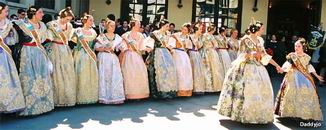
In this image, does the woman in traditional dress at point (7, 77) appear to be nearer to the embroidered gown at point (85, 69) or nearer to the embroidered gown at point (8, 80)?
the embroidered gown at point (8, 80)

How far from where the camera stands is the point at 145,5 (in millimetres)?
12234

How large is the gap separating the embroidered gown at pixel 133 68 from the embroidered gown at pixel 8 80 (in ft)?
6.66

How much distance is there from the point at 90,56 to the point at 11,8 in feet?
11.0

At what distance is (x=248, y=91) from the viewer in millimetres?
5633

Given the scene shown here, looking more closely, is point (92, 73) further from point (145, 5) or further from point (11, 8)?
point (145, 5)

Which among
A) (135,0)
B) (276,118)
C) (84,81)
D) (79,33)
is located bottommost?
(276,118)

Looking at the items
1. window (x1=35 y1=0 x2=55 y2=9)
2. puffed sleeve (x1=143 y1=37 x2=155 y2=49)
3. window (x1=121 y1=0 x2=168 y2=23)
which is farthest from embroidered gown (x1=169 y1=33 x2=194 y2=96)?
window (x1=121 y1=0 x2=168 y2=23)

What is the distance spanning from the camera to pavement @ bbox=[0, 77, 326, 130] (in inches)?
210

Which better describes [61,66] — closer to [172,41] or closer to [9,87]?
[9,87]

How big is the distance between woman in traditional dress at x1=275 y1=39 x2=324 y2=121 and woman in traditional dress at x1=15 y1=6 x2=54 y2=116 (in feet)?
10.9

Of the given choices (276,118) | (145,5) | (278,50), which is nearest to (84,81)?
(276,118)

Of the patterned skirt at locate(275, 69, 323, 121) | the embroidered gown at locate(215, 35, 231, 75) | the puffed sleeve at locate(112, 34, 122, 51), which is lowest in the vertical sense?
the patterned skirt at locate(275, 69, 323, 121)

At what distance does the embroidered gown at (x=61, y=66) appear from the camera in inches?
241

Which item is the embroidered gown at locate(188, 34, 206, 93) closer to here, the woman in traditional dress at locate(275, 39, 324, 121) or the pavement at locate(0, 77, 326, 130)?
the pavement at locate(0, 77, 326, 130)
